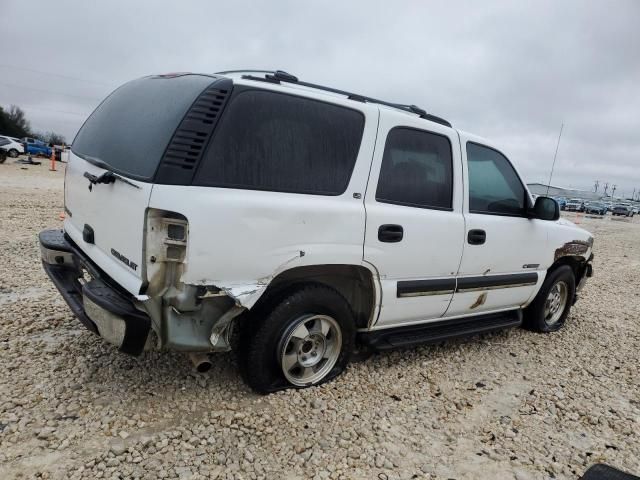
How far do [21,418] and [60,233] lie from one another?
1.50 meters

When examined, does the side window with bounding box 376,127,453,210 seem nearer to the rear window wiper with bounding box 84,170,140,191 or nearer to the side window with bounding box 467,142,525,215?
the side window with bounding box 467,142,525,215

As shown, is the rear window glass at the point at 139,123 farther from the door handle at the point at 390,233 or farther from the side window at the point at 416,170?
the door handle at the point at 390,233

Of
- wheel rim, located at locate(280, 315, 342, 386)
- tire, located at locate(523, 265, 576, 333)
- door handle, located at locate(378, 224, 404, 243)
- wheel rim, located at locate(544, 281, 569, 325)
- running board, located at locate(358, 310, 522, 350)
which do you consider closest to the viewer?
wheel rim, located at locate(280, 315, 342, 386)

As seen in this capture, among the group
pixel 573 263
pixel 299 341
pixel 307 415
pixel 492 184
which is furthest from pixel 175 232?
pixel 573 263

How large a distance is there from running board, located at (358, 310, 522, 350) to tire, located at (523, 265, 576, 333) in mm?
396

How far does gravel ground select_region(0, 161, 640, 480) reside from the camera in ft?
7.67

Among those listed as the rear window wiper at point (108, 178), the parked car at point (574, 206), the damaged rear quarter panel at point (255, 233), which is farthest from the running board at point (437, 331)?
the parked car at point (574, 206)

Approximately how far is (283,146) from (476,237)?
71.0 inches

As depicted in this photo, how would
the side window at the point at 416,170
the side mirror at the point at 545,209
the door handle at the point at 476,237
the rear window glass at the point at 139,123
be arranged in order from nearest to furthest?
the rear window glass at the point at 139,123 < the side window at the point at 416,170 < the door handle at the point at 476,237 < the side mirror at the point at 545,209

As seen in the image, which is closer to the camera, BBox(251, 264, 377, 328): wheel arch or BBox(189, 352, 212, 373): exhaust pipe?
BBox(189, 352, 212, 373): exhaust pipe

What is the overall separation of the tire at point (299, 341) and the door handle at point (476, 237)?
1194mm

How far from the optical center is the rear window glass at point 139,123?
95.3 inches

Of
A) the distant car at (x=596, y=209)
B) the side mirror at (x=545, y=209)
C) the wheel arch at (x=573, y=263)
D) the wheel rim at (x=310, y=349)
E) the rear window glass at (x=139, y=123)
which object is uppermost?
the rear window glass at (x=139, y=123)

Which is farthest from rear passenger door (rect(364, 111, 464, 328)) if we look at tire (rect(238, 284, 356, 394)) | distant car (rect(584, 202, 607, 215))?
distant car (rect(584, 202, 607, 215))
